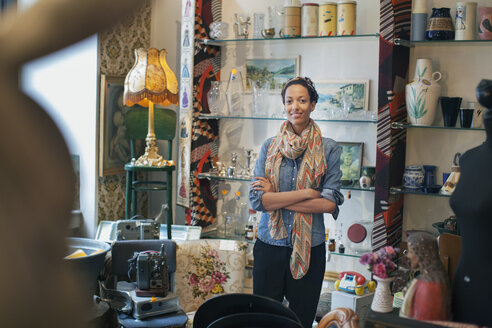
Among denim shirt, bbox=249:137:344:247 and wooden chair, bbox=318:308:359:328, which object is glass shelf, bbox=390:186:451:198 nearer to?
denim shirt, bbox=249:137:344:247

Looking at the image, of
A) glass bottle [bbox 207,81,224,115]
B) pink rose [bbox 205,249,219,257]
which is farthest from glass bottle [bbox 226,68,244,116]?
pink rose [bbox 205,249,219,257]

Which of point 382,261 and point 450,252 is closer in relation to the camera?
point 450,252

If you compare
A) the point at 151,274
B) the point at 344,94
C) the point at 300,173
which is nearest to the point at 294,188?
the point at 300,173

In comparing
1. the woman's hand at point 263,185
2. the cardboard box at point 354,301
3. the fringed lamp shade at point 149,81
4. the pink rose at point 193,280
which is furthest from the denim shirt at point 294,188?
the fringed lamp shade at point 149,81

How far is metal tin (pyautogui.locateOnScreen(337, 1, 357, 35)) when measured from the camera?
3.90 meters

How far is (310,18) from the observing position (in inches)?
159

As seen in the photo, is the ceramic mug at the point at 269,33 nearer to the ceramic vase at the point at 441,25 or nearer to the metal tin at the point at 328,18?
the metal tin at the point at 328,18

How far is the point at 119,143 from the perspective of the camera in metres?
4.68

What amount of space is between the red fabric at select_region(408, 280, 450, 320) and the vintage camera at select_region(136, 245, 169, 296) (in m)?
2.14

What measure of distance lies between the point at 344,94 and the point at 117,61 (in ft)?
5.95

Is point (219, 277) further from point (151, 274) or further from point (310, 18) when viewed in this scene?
point (310, 18)

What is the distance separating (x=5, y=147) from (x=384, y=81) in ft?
11.4

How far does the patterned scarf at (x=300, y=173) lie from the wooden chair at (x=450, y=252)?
1451 millimetres

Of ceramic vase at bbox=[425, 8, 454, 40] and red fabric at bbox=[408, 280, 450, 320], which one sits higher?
ceramic vase at bbox=[425, 8, 454, 40]
